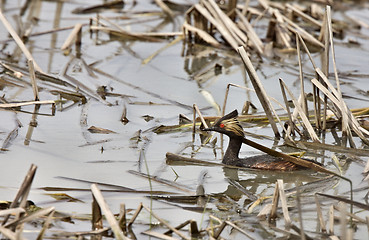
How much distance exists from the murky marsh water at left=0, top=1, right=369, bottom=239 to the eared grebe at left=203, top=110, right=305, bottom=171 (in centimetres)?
11

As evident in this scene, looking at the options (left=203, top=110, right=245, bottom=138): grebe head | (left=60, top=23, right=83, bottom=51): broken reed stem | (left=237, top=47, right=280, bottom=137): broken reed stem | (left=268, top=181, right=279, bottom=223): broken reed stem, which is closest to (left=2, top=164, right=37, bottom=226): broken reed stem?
(left=268, top=181, right=279, bottom=223): broken reed stem

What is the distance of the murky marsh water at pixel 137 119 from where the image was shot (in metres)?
5.57

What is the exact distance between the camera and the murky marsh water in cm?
557

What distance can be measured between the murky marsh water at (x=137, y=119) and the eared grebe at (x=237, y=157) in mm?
108

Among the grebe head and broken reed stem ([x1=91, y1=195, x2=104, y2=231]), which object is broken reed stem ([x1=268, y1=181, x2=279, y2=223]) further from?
the grebe head

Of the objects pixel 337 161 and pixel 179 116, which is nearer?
pixel 337 161

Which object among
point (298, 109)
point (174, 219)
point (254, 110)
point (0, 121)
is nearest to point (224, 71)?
point (254, 110)

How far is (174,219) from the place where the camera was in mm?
5027

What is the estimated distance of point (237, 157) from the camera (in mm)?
6727

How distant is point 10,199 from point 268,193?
2183 millimetres

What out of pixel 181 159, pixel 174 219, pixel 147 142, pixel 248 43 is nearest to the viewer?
pixel 174 219

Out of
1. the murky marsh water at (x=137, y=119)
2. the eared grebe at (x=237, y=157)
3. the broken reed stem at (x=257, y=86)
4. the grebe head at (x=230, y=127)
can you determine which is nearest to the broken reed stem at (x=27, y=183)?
the murky marsh water at (x=137, y=119)

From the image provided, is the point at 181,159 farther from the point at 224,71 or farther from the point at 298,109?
the point at 224,71

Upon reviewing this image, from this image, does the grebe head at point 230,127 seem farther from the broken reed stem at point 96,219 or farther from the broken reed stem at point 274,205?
the broken reed stem at point 96,219
